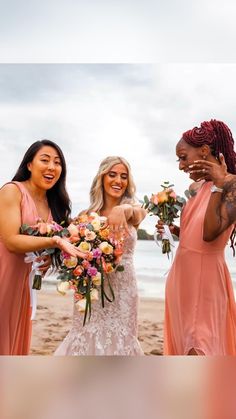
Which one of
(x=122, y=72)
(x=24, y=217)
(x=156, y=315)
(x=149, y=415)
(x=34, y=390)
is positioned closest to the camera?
(x=149, y=415)

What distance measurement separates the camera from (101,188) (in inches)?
142

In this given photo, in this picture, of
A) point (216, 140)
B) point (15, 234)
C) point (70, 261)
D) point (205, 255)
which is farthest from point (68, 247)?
point (216, 140)

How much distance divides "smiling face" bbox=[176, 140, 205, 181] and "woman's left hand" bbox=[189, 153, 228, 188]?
0.09 feet

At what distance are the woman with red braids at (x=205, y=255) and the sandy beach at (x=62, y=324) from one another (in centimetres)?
324

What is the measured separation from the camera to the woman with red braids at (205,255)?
10.1 feet

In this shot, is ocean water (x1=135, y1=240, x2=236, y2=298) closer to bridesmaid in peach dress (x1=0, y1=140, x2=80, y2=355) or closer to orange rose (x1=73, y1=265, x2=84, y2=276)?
bridesmaid in peach dress (x1=0, y1=140, x2=80, y2=355)

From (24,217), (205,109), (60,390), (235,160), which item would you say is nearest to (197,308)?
(235,160)

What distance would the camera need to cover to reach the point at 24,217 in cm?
333

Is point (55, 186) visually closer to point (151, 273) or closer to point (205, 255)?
point (205, 255)

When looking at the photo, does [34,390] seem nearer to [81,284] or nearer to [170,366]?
[170,366]

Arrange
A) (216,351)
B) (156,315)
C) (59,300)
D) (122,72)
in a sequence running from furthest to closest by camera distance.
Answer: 1. (59,300)
2. (156,315)
3. (122,72)
4. (216,351)

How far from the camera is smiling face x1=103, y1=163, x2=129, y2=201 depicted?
358 centimetres

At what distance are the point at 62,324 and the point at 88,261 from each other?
4.36 m

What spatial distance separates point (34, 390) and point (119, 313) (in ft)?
5.93
